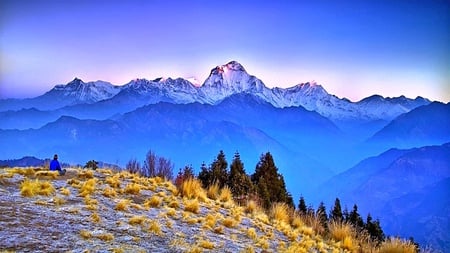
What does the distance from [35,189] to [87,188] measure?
182 centimetres

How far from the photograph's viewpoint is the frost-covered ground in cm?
Result: 928

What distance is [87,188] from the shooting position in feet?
47.5

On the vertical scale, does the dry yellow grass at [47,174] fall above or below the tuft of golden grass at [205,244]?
above

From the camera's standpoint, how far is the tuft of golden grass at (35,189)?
12539 millimetres

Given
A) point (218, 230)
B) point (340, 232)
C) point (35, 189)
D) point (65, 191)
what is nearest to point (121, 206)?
point (65, 191)

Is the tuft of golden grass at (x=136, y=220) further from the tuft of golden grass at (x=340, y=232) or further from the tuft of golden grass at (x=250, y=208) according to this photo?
the tuft of golden grass at (x=340, y=232)

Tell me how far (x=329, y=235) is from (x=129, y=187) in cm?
719

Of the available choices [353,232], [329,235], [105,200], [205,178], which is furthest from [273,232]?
[205,178]

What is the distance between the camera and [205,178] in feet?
138

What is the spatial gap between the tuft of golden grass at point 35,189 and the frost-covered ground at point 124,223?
19 cm

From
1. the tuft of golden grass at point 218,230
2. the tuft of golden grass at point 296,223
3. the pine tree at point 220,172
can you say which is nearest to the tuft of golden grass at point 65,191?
the tuft of golden grass at point 218,230

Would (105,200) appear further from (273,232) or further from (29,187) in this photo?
(273,232)

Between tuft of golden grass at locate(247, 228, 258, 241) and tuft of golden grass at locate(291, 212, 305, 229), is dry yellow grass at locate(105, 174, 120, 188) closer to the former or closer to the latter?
tuft of golden grass at locate(247, 228, 258, 241)

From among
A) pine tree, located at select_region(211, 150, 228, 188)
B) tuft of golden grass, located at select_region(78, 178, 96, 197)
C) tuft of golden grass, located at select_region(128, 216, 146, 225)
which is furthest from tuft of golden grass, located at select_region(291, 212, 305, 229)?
pine tree, located at select_region(211, 150, 228, 188)
